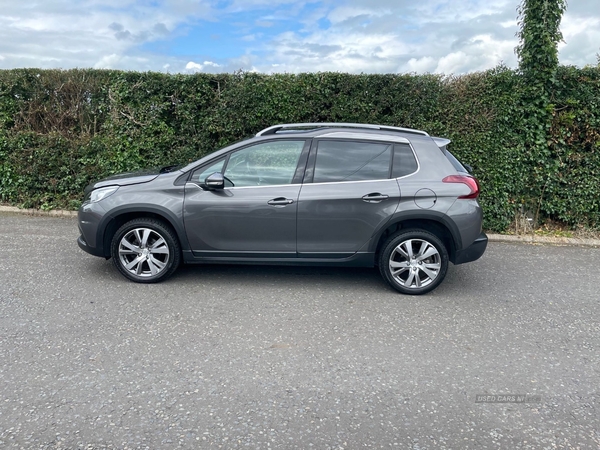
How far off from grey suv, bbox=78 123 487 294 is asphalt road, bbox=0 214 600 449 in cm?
39

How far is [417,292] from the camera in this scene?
514 cm

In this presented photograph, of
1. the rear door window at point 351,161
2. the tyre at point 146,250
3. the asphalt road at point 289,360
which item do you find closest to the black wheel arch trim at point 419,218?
the rear door window at point 351,161

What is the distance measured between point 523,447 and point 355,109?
20.0 feet

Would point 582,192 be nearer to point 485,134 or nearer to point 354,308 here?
point 485,134

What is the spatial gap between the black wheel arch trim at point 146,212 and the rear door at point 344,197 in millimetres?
1234

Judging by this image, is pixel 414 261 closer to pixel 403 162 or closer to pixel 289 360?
pixel 403 162

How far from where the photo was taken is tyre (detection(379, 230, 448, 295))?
200 inches

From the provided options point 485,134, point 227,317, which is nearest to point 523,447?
point 227,317

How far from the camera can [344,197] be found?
501 cm

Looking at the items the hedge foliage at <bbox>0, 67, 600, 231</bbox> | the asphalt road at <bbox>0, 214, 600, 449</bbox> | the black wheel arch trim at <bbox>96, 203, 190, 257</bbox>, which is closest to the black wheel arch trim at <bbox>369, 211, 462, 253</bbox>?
the asphalt road at <bbox>0, 214, 600, 449</bbox>

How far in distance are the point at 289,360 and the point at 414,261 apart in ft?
6.61

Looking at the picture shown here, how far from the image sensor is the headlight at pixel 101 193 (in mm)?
5195

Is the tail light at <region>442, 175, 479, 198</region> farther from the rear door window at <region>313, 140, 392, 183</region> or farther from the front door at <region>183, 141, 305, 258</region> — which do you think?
the front door at <region>183, 141, 305, 258</region>

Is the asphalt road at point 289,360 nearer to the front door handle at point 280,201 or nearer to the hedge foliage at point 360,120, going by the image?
the front door handle at point 280,201
